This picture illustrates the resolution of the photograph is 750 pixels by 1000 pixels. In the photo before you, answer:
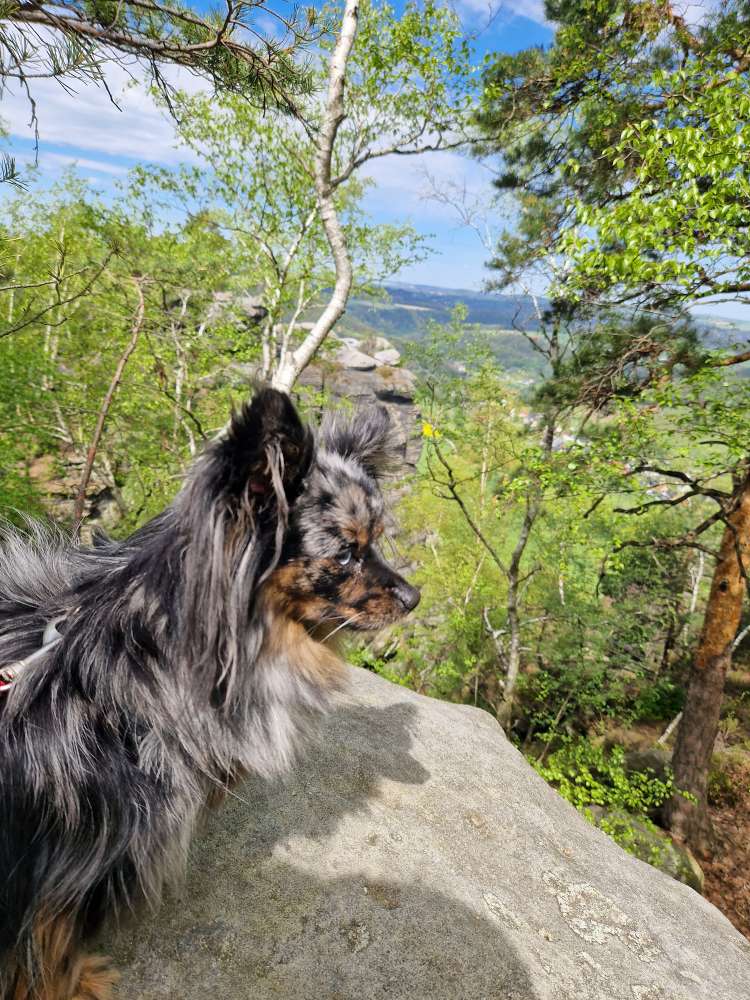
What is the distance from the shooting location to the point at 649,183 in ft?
20.7


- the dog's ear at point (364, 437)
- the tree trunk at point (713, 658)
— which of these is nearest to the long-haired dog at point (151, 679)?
the dog's ear at point (364, 437)

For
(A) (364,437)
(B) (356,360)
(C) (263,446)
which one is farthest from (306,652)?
(B) (356,360)

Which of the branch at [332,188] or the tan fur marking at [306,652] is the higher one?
the branch at [332,188]

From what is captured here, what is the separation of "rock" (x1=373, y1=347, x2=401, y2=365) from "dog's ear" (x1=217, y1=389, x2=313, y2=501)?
46503 mm

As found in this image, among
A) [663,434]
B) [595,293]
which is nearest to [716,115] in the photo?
[595,293]

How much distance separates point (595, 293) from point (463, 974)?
8.83 m

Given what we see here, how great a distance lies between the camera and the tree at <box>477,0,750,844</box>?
5.60m

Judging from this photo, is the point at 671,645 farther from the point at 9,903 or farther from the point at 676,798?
the point at 9,903

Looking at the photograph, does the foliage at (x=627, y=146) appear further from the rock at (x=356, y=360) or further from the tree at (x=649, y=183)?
Answer: the rock at (x=356, y=360)

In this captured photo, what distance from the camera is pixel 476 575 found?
19375 mm

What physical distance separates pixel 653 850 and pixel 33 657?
952 cm

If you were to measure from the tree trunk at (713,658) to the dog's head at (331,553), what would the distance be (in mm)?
7455

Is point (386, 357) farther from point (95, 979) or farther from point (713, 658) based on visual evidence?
point (95, 979)

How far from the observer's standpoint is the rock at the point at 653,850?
786 cm
